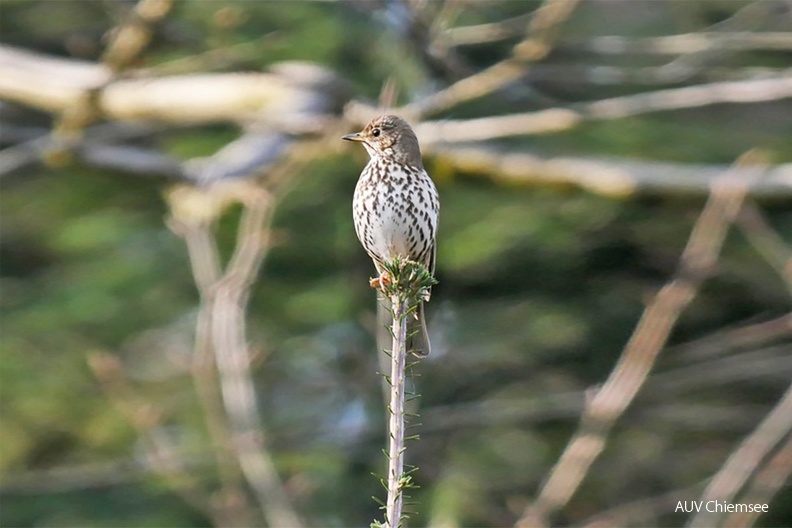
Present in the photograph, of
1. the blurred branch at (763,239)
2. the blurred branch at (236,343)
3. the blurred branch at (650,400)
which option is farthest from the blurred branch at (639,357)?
the blurred branch at (236,343)

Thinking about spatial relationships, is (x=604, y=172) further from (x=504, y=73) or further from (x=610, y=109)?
(x=504, y=73)

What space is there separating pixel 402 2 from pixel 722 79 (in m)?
2.42

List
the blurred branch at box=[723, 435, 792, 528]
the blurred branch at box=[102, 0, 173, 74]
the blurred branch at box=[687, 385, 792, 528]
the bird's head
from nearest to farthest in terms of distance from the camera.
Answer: the bird's head
the blurred branch at box=[687, 385, 792, 528]
the blurred branch at box=[723, 435, 792, 528]
the blurred branch at box=[102, 0, 173, 74]

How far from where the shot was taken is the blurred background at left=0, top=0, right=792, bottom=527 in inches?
283

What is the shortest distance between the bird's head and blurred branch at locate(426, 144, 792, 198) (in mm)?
2435

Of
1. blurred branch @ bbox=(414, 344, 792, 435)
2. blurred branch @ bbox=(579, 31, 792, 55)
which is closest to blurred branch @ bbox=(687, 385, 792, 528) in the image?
blurred branch @ bbox=(414, 344, 792, 435)

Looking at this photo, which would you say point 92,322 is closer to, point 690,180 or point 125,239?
point 125,239

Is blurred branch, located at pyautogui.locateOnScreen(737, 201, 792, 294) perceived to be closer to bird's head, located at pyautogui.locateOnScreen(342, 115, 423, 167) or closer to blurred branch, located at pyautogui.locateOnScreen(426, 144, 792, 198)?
blurred branch, located at pyautogui.locateOnScreen(426, 144, 792, 198)

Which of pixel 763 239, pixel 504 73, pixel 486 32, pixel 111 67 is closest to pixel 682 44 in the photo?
pixel 504 73

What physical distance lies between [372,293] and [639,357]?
1986 millimetres

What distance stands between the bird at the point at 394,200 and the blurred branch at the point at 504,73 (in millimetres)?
2263

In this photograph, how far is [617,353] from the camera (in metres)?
7.80

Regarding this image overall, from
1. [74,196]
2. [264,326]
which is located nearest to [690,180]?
[264,326]

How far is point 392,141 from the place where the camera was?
5254 mm
